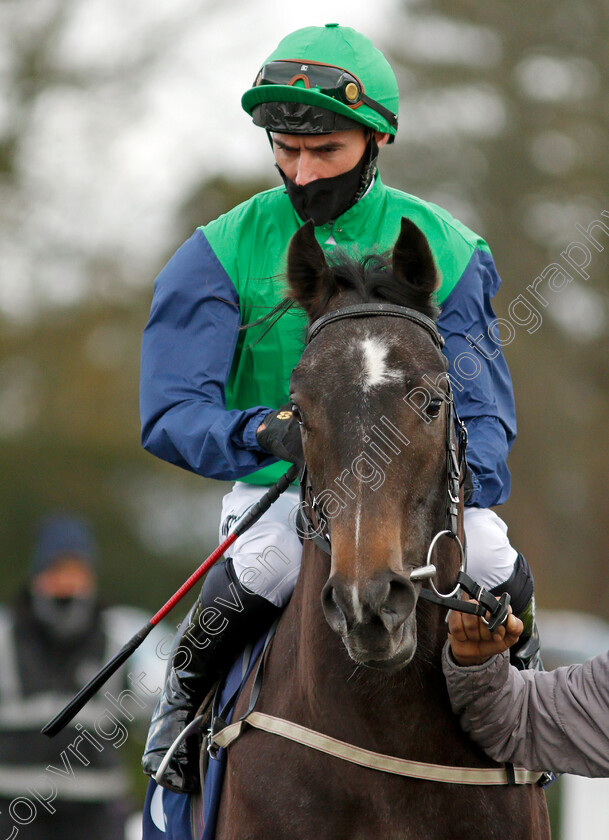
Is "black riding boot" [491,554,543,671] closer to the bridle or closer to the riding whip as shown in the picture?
the bridle

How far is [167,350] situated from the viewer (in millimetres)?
3814

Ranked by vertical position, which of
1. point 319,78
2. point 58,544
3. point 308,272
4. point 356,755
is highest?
point 319,78

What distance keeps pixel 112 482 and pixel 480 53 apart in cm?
896

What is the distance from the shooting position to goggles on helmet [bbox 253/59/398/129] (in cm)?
366

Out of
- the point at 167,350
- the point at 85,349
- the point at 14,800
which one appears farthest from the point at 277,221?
the point at 85,349

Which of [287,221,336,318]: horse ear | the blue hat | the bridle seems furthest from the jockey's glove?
the blue hat

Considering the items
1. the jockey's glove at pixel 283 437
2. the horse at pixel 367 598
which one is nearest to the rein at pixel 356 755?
the horse at pixel 367 598

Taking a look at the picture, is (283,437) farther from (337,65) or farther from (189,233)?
(189,233)

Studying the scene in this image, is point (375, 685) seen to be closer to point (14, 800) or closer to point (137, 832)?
point (14, 800)

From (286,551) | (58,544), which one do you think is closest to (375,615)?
(286,551)

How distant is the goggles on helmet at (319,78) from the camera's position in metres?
3.66

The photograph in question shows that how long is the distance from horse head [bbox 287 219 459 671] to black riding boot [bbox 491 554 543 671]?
49 cm

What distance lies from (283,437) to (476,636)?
0.78m

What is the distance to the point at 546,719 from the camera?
3162 millimetres
